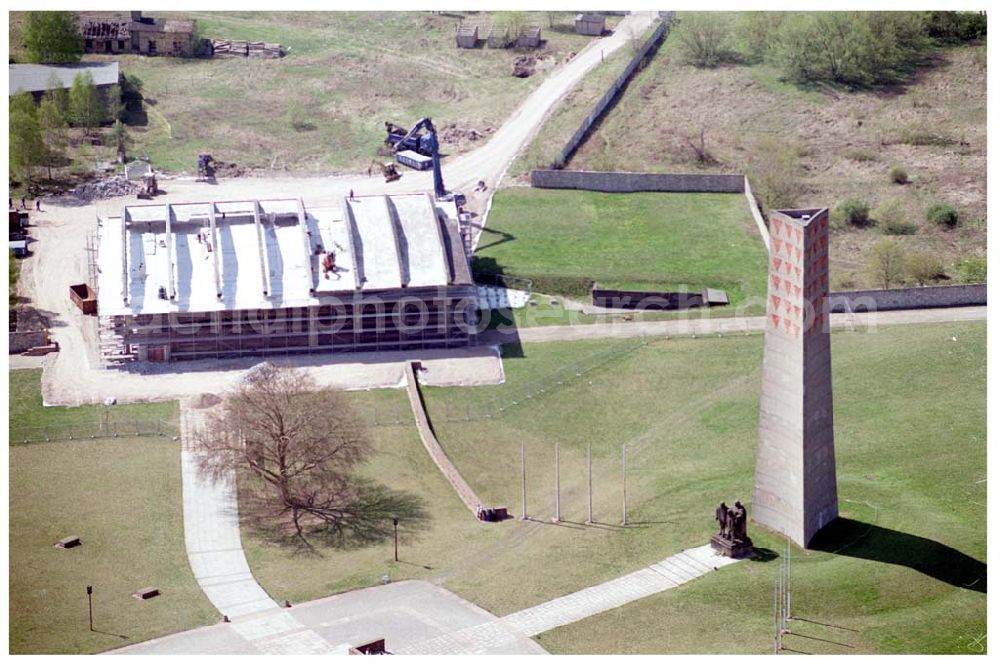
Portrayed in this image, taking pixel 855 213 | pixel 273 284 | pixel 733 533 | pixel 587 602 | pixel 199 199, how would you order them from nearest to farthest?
pixel 587 602
pixel 733 533
pixel 273 284
pixel 855 213
pixel 199 199

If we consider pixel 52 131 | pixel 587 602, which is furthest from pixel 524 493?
pixel 52 131

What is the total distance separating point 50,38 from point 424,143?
1703 inches

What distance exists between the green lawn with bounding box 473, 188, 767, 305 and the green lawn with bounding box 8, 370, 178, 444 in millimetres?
33023

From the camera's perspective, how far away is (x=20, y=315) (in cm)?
13012

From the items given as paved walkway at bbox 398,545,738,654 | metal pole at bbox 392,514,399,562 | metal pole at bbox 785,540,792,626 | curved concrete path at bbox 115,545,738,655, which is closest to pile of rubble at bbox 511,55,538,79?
metal pole at bbox 392,514,399,562

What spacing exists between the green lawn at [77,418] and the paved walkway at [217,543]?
3982mm

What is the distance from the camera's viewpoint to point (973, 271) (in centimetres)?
13700

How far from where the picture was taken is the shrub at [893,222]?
148500 millimetres

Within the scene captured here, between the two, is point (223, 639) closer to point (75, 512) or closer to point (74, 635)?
point (74, 635)

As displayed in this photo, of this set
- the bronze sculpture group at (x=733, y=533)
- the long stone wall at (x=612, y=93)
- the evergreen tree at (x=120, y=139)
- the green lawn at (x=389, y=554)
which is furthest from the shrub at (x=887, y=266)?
the evergreen tree at (x=120, y=139)

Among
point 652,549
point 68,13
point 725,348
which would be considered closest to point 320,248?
point 725,348

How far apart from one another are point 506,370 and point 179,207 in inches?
1095

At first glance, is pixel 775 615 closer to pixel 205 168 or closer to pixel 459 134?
pixel 205 168

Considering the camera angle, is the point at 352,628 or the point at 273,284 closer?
the point at 352,628
